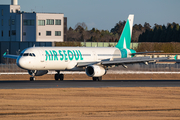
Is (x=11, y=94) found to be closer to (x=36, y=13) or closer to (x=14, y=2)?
(x=36, y=13)

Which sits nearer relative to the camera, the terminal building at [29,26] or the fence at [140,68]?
the fence at [140,68]

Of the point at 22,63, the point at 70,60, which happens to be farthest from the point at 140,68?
the point at 22,63

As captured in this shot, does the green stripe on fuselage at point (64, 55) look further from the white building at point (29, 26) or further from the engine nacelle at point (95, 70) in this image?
the white building at point (29, 26)

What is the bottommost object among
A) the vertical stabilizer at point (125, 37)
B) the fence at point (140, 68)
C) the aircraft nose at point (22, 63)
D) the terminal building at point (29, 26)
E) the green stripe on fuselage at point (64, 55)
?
the fence at point (140, 68)

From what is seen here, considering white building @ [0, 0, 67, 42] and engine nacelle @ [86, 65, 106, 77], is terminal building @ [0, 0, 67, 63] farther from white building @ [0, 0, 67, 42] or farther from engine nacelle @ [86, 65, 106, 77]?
engine nacelle @ [86, 65, 106, 77]

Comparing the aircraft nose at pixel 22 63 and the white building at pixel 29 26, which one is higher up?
the white building at pixel 29 26

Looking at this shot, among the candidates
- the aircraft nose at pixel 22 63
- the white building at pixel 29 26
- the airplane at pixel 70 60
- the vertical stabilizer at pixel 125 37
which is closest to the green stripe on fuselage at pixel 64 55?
the airplane at pixel 70 60

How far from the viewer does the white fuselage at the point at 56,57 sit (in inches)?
1666

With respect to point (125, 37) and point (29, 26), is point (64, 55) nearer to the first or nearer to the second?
point (125, 37)

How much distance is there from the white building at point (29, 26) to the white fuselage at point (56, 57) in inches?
2704

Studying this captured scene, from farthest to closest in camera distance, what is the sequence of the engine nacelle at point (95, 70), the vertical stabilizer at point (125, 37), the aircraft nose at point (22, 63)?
the vertical stabilizer at point (125, 37) → the engine nacelle at point (95, 70) → the aircraft nose at point (22, 63)

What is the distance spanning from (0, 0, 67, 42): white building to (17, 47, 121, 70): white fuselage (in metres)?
68.7

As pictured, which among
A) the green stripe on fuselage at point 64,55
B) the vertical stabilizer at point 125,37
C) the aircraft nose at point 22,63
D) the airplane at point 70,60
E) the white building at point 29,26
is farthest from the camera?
the white building at point 29,26

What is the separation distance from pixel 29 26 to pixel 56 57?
73.8 metres
